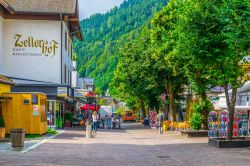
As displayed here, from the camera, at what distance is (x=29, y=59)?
5047 centimetres

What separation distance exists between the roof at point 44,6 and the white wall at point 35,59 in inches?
48.0

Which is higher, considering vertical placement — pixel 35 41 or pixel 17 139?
pixel 35 41

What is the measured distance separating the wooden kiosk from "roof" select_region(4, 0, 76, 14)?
57.0ft

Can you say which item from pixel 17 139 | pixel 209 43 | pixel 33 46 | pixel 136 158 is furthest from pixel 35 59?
pixel 136 158

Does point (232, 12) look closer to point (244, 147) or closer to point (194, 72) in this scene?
point (244, 147)

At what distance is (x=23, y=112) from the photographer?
109 feet

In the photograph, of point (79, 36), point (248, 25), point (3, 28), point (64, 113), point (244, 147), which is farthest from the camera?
point (79, 36)

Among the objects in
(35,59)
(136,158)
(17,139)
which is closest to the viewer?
(136,158)

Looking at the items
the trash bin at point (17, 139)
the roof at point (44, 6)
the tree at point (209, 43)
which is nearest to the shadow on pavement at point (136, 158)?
the trash bin at point (17, 139)

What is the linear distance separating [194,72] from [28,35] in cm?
2137

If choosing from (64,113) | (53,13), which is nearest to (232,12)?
(53,13)

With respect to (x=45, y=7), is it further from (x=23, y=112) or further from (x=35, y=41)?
(x=23, y=112)

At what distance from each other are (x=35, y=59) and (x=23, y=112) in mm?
17748

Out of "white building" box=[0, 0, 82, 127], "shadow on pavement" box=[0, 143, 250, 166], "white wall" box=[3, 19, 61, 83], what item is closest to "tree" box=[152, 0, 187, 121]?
"white building" box=[0, 0, 82, 127]
